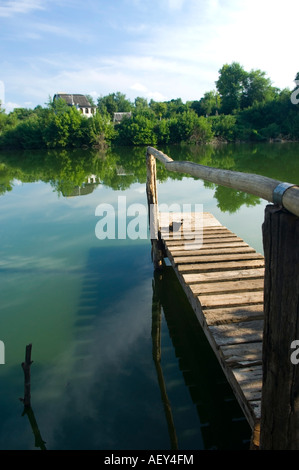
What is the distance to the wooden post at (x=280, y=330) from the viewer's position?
1.21 metres

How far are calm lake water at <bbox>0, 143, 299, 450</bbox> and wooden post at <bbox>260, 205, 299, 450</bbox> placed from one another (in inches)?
67.0

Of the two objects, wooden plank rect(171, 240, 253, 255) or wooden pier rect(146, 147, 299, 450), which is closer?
wooden pier rect(146, 147, 299, 450)

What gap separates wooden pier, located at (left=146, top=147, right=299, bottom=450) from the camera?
1.24 meters

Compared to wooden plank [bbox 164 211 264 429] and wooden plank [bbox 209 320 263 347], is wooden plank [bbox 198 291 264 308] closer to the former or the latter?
wooden plank [bbox 164 211 264 429]

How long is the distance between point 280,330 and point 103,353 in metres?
3.27

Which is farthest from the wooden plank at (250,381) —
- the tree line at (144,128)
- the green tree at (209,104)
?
the green tree at (209,104)

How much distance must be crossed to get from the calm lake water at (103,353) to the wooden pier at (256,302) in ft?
2.84

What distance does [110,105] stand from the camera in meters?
81.2

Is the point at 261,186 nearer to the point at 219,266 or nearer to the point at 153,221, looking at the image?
the point at 219,266

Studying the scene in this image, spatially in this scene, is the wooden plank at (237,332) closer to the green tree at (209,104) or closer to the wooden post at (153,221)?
the wooden post at (153,221)

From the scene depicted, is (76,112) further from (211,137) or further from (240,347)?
(240,347)

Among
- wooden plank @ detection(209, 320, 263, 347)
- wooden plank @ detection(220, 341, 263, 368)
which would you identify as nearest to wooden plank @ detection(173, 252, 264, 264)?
wooden plank @ detection(209, 320, 263, 347)

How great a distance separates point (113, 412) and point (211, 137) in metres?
45.2

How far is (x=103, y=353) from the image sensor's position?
419cm
